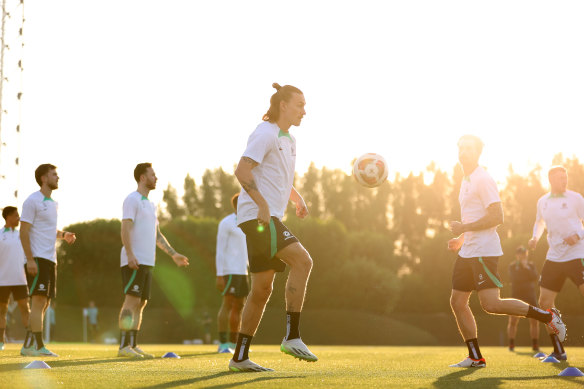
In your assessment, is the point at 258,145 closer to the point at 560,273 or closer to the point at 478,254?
the point at 478,254

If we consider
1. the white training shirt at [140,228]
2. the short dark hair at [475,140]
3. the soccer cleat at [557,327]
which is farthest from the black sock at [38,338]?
the soccer cleat at [557,327]

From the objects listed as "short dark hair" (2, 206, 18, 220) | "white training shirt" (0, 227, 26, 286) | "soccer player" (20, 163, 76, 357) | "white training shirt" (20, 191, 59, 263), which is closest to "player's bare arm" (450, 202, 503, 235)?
"soccer player" (20, 163, 76, 357)

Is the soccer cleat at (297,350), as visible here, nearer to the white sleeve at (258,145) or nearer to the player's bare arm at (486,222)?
the white sleeve at (258,145)

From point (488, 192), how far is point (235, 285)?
583 centimetres

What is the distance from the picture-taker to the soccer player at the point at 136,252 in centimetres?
1085

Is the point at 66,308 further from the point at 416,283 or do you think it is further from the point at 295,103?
the point at 295,103

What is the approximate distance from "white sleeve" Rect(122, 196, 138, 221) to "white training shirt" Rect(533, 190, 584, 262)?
18.5 ft

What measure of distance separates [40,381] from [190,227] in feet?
175

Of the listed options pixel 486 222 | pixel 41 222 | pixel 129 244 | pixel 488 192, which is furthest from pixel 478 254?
pixel 41 222

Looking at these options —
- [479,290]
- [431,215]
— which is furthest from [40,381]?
[431,215]

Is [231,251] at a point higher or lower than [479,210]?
lower

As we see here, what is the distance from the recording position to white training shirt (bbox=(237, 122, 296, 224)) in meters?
6.62

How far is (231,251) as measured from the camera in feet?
43.4

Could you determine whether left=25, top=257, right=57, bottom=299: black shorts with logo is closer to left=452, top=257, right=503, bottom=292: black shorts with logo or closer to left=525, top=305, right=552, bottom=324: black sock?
left=452, top=257, right=503, bottom=292: black shorts with logo
